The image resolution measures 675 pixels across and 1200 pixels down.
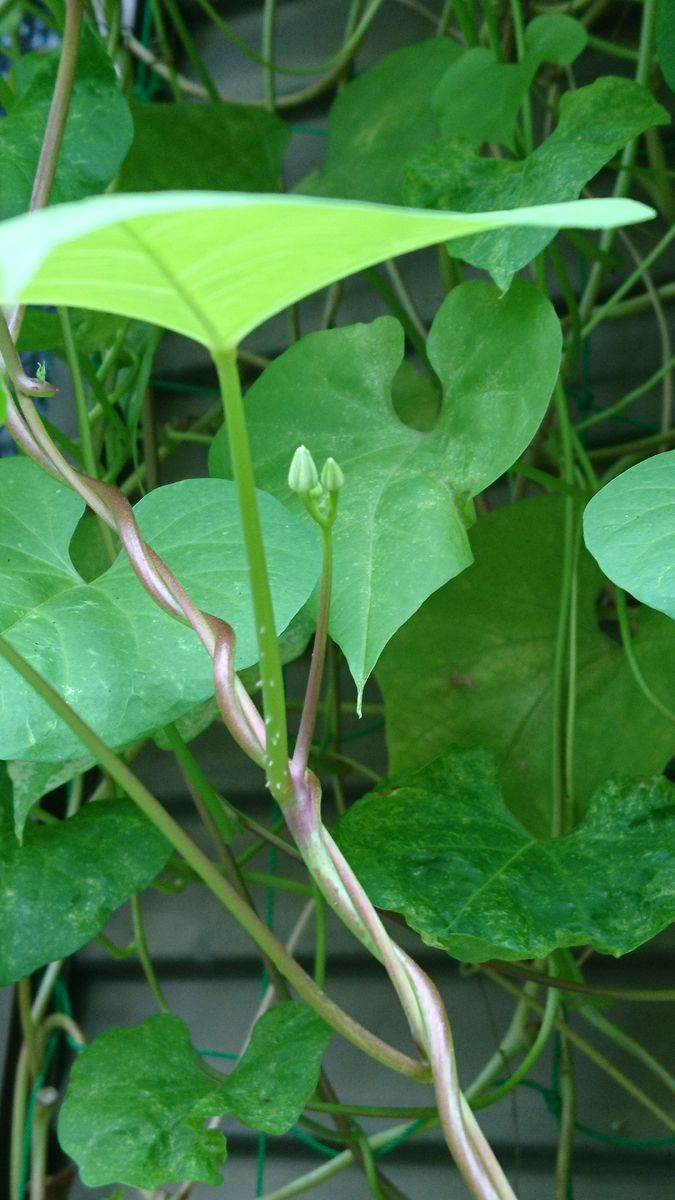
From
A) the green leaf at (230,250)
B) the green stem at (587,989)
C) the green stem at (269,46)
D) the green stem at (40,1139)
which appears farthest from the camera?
the green stem at (269,46)

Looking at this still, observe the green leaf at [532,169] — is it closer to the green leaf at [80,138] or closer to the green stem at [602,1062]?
the green leaf at [80,138]

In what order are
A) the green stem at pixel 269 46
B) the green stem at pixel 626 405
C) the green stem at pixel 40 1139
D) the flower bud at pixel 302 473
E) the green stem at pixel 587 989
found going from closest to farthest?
the flower bud at pixel 302 473 < the green stem at pixel 587 989 < the green stem at pixel 626 405 < the green stem at pixel 40 1139 < the green stem at pixel 269 46

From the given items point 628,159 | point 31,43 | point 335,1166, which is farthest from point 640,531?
point 31,43

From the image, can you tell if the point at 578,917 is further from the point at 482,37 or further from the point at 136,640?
the point at 482,37

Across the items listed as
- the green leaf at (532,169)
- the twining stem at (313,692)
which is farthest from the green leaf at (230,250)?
the green leaf at (532,169)

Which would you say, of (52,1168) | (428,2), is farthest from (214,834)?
(428,2)

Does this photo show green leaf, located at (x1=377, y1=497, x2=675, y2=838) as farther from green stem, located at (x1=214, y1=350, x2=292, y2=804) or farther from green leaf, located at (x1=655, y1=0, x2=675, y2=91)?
green stem, located at (x1=214, y1=350, x2=292, y2=804)
